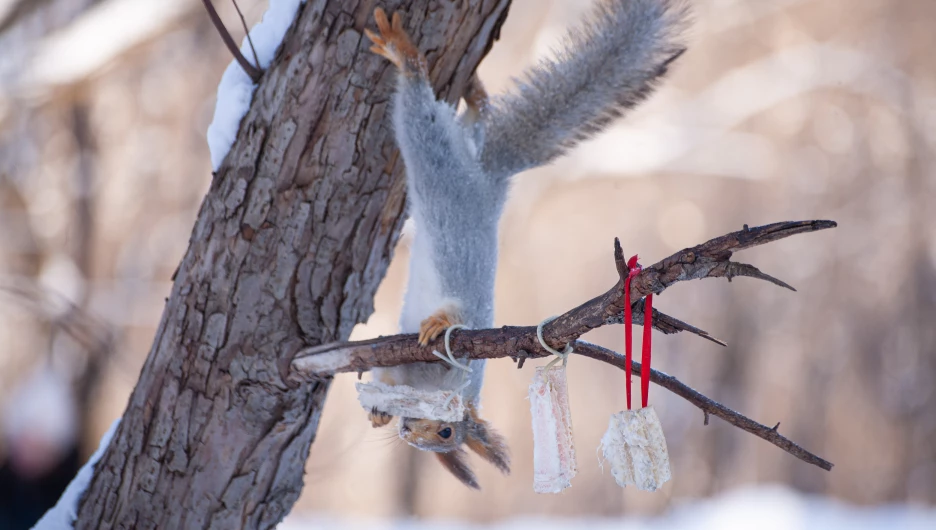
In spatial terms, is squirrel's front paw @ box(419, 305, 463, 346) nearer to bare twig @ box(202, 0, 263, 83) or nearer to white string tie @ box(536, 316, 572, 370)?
white string tie @ box(536, 316, 572, 370)

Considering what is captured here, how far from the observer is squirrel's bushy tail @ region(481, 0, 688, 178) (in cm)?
127

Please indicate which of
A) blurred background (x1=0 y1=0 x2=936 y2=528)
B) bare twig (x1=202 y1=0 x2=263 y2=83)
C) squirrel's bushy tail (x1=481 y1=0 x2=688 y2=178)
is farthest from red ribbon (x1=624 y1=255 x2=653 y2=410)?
blurred background (x1=0 y1=0 x2=936 y2=528)

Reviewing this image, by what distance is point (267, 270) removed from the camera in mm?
Result: 1245

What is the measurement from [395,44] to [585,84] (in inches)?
13.9

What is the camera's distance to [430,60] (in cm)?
131

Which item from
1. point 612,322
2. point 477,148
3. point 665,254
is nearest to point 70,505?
point 477,148

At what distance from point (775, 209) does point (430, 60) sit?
381cm

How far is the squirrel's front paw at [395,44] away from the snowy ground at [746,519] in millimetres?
3177

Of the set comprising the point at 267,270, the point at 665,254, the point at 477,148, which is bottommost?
the point at 267,270

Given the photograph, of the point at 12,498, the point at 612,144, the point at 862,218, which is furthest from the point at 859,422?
the point at 12,498

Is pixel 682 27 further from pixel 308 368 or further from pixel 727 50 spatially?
pixel 727 50

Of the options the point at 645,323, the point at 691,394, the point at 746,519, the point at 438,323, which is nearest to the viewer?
the point at 645,323

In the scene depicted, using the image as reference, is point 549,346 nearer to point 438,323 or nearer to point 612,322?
point 612,322

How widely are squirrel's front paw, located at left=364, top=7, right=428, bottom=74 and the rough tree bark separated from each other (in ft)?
0.11
